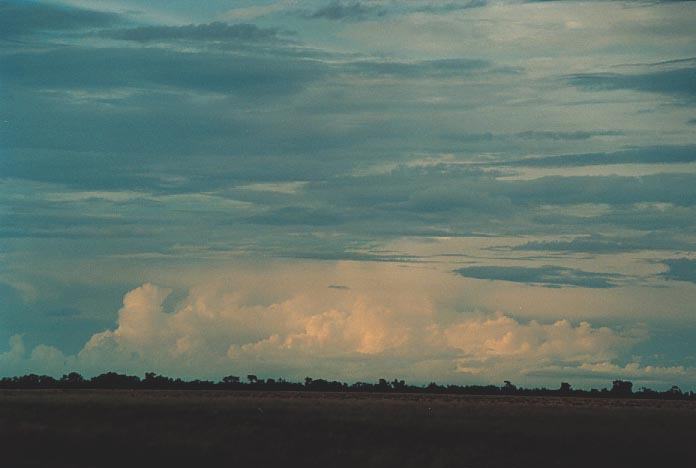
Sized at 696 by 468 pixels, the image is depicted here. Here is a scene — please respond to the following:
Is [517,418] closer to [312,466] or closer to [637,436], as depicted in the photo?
[637,436]

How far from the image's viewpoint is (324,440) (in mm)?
73000

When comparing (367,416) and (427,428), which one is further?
(367,416)

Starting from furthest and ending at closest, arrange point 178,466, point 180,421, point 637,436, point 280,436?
1. point 180,421
2. point 637,436
3. point 280,436
4. point 178,466

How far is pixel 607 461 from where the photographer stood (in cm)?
6462

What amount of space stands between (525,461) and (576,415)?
1880 inches

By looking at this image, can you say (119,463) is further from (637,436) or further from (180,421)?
(637,436)

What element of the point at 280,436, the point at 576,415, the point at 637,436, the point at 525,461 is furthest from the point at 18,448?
the point at 576,415

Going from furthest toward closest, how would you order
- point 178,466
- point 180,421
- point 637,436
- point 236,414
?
point 236,414 → point 180,421 → point 637,436 → point 178,466

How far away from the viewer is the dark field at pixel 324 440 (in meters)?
64.2

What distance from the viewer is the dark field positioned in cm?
6419

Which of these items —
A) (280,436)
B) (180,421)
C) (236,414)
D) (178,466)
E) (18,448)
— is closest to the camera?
(178,466)

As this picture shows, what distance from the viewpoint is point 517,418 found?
333 ft

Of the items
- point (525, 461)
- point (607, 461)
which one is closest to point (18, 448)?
point (525, 461)

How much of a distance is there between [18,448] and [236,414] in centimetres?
3183
